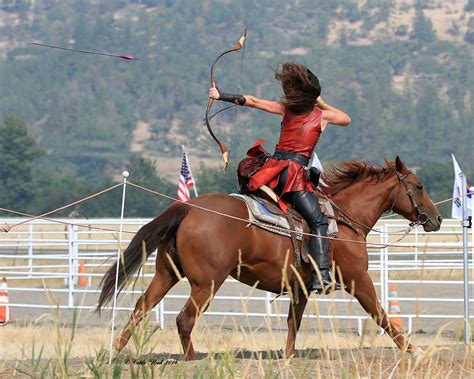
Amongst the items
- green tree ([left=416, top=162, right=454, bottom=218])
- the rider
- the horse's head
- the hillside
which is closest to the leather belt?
the rider

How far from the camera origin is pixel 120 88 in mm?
189125

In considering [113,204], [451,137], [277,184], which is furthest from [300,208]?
[451,137]

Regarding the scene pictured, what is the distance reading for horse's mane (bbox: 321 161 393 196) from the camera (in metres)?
11.8

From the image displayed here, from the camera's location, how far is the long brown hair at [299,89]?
11.1m

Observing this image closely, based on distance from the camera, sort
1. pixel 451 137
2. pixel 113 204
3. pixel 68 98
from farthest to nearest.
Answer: pixel 68 98, pixel 451 137, pixel 113 204

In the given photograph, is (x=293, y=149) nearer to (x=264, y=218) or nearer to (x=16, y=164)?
(x=264, y=218)

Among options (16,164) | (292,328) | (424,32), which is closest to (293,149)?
(292,328)

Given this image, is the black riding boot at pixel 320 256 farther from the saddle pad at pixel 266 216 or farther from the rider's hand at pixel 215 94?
the rider's hand at pixel 215 94

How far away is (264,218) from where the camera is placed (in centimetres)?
1062

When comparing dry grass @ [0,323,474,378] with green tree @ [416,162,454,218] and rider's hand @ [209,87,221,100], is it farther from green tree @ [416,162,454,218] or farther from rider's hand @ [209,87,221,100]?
green tree @ [416,162,454,218]

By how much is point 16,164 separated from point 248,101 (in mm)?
104387

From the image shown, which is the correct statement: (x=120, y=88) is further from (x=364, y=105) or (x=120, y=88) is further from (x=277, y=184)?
(x=277, y=184)

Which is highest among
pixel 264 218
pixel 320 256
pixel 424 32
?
pixel 264 218

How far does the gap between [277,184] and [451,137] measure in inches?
5770
